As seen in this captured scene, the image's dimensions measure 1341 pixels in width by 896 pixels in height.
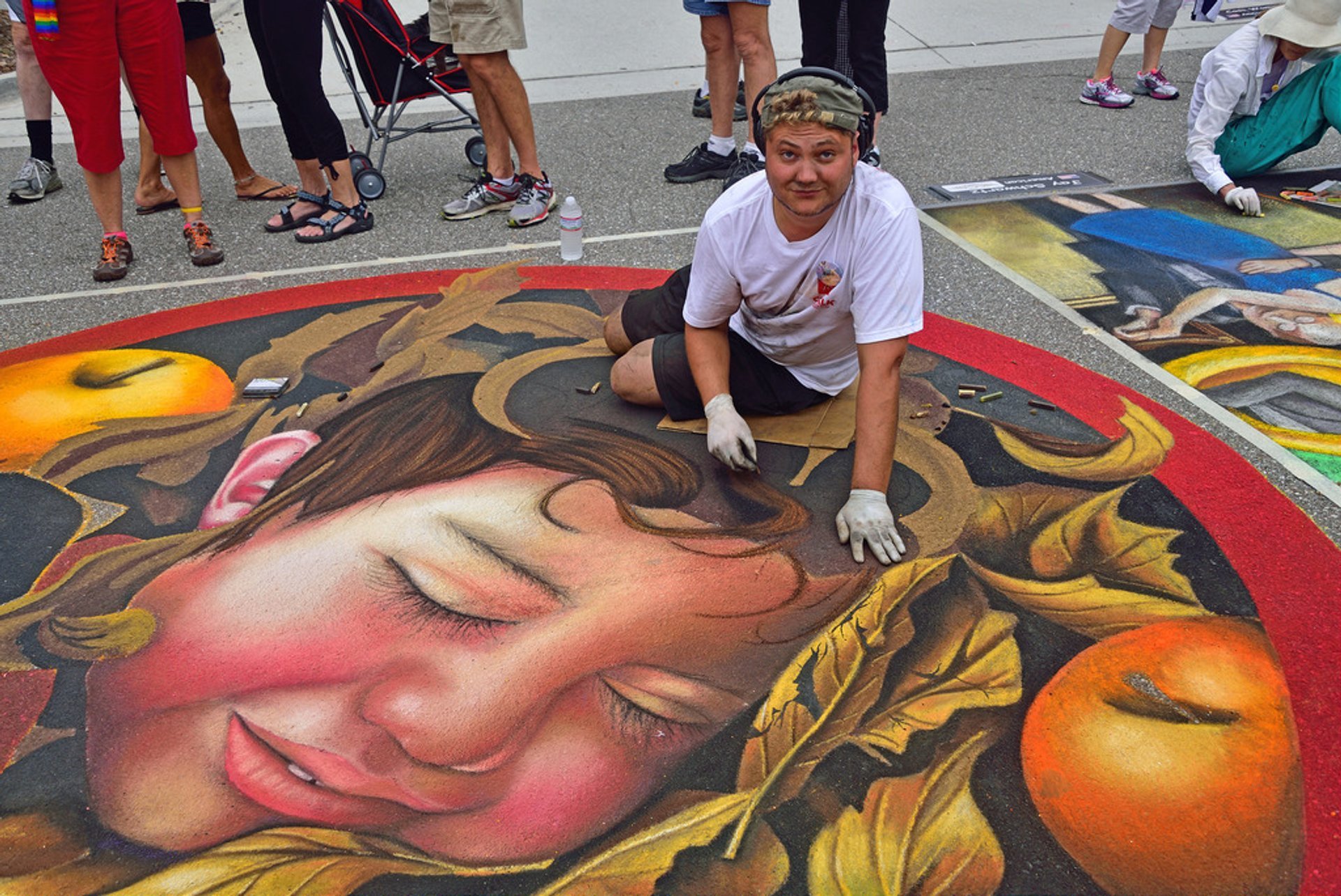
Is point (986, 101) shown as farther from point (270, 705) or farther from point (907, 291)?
point (270, 705)

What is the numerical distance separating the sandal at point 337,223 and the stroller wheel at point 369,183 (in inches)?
8.5

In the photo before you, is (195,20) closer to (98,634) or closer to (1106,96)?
(98,634)

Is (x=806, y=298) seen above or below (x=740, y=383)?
above

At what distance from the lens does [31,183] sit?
16.4ft

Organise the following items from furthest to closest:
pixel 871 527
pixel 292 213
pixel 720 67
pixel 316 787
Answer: pixel 720 67 → pixel 292 213 → pixel 871 527 → pixel 316 787

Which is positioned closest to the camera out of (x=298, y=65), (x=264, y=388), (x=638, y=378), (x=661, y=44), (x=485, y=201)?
(x=638, y=378)

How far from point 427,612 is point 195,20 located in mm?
3632

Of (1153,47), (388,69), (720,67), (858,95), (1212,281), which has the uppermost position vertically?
(858,95)

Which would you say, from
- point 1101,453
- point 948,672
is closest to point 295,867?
point 948,672

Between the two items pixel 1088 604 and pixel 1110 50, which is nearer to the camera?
pixel 1088 604

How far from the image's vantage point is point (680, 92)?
6680 mm

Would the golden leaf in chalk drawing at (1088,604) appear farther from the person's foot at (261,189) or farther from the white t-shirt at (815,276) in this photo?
the person's foot at (261,189)

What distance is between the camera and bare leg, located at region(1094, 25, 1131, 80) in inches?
236

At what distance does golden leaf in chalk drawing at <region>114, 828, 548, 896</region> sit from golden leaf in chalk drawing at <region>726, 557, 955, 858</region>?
1.41 ft
